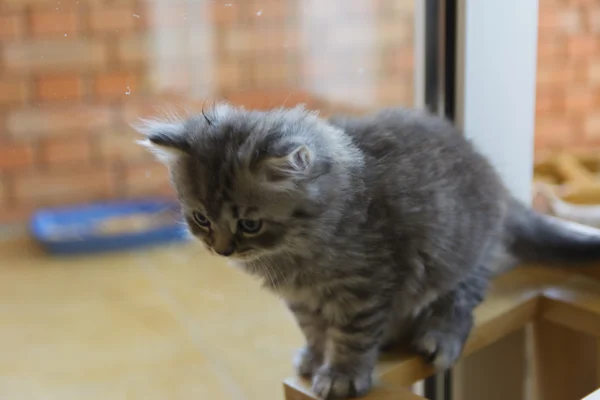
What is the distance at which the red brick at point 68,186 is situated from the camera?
2.08m

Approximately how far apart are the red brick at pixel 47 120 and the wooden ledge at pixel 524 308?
1.30m

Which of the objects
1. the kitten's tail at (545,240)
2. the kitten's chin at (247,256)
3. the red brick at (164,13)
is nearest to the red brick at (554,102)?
the kitten's tail at (545,240)

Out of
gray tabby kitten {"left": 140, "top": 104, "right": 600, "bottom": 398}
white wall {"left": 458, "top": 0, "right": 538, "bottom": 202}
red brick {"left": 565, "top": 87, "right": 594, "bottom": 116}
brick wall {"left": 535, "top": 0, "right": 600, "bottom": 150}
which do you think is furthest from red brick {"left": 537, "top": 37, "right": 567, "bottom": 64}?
gray tabby kitten {"left": 140, "top": 104, "right": 600, "bottom": 398}

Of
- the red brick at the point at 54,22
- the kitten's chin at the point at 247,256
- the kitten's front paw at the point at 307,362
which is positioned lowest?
the kitten's front paw at the point at 307,362

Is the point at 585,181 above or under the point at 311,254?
under

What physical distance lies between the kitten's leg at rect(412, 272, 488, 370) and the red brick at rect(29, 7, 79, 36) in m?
1.13

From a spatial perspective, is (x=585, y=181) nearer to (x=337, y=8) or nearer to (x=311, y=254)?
(x=337, y=8)

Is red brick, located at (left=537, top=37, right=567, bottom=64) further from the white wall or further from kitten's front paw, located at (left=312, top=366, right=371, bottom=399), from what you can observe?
kitten's front paw, located at (left=312, top=366, right=371, bottom=399)

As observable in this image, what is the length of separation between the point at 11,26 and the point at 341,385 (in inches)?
58.8

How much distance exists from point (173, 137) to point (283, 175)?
0.47 ft

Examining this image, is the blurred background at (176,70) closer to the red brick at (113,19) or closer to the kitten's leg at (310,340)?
the red brick at (113,19)

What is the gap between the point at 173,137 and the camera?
33.4 inches

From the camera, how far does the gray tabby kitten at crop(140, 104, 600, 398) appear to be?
2.73 ft

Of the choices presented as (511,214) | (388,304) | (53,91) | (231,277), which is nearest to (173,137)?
(388,304)
